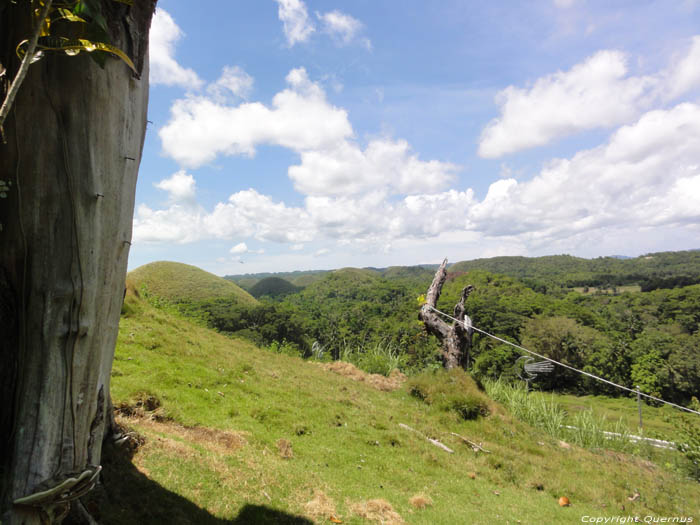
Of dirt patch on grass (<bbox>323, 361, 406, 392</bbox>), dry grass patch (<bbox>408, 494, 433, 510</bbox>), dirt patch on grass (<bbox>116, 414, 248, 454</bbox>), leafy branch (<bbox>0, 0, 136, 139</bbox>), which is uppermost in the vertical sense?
leafy branch (<bbox>0, 0, 136, 139</bbox>)

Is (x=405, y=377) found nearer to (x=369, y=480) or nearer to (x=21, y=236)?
(x=369, y=480)

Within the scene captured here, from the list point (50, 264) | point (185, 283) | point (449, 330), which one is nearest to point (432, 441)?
point (449, 330)

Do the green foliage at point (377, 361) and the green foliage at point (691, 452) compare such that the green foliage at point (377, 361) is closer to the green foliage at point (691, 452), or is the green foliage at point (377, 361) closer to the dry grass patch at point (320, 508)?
the green foliage at point (691, 452)

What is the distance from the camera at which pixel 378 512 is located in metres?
4.23

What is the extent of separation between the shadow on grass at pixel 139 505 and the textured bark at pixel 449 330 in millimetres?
8061

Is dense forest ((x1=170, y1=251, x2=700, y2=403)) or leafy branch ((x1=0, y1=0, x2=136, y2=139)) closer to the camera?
leafy branch ((x1=0, y1=0, x2=136, y2=139))

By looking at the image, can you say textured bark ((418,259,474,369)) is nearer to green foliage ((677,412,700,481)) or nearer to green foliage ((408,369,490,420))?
green foliage ((408,369,490,420))

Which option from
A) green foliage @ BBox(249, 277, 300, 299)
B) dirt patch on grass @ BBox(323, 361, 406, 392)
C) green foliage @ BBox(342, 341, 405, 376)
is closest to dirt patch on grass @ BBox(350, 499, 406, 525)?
dirt patch on grass @ BBox(323, 361, 406, 392)

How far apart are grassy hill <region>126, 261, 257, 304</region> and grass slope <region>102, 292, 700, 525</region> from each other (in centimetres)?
5825

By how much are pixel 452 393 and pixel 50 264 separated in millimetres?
9224

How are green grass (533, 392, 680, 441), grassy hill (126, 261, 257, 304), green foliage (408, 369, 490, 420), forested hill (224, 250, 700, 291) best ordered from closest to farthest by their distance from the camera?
green foliage (408, 369, 490, 420) → green grass (533, 392, 680, 441) → grassy hill (126, 261, 257, 304) → forested hill (224, 250, 700, 291)

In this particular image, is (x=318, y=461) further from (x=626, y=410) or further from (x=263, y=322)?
(x=263, y=322)

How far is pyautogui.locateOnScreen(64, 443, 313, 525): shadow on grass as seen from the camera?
9.25 feet

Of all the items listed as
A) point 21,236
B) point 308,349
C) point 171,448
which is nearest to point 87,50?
point 21,236
